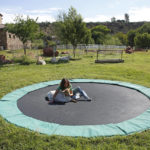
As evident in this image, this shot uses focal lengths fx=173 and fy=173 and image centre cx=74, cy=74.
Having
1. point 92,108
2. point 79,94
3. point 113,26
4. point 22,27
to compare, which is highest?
point 113,26

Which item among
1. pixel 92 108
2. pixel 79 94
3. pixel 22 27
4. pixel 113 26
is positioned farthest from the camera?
pixel 113 26

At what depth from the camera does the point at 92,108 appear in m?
3.50

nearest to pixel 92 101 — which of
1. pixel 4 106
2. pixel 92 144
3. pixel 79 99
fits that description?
pixel 79 99

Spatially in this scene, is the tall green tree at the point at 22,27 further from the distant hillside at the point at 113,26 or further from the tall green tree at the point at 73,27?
the distant hillside at the point at 113,26

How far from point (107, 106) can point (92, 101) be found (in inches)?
16.1

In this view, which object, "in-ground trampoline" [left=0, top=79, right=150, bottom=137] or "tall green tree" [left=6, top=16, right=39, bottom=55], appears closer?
"in-ground trampoline" [left=0, top=79, right=150, bottom=137]

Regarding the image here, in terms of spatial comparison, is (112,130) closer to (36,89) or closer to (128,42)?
(36,89)

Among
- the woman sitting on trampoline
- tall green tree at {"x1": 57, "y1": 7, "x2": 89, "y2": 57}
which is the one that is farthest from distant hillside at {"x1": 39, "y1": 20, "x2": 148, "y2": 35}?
the woman sitting on trampoline

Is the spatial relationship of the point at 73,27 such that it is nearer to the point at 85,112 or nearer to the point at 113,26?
the point at 85,112

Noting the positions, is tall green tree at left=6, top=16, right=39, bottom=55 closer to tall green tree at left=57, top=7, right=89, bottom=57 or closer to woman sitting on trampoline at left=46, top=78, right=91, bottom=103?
tall green tree at left=57, top=7, right=89, bottom=57

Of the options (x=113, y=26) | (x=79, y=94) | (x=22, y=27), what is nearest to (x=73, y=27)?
(x=22, y=27)

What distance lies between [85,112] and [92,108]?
0.25 meters

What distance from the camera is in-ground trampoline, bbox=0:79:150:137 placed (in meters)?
2.68

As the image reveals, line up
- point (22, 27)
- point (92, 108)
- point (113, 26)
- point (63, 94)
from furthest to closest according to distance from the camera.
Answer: point (113, 26)
point (22, 27)
point (63, 94)
point (92, 108)
